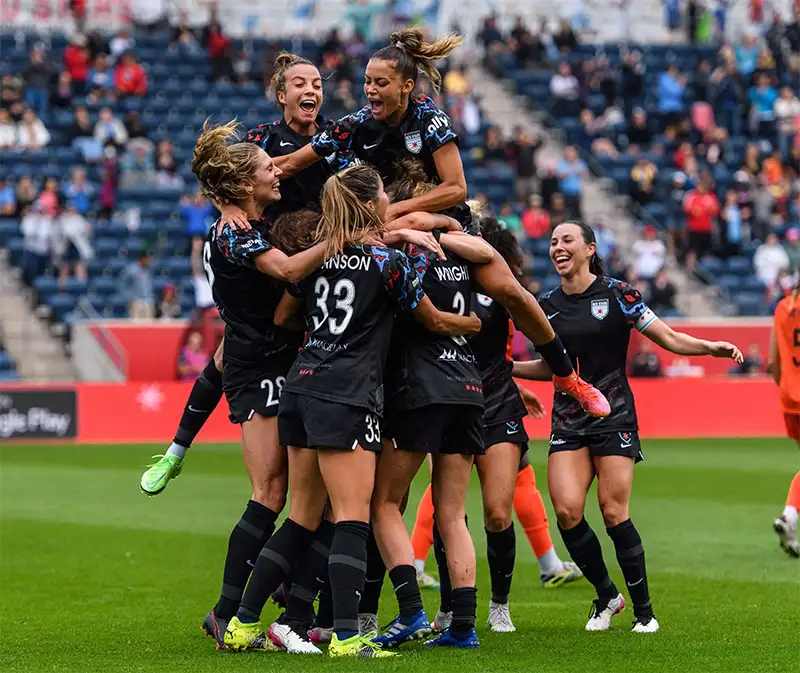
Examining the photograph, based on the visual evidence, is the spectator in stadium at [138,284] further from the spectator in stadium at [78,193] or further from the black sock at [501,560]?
the black sock at [501,560]

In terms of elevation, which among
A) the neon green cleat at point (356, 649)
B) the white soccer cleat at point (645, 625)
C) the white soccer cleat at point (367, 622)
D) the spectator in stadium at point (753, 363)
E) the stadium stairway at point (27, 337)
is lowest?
the spectator in stadium at point (753, 363)

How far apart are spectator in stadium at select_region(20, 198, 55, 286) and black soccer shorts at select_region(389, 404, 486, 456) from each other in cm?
1764

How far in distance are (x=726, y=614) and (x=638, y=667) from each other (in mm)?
1998

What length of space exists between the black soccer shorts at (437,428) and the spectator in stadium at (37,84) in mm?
21028

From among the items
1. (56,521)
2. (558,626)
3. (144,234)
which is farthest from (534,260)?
(558,626)

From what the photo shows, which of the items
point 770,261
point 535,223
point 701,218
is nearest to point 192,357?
point 535,223

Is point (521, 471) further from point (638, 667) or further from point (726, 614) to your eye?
point (638, 667)

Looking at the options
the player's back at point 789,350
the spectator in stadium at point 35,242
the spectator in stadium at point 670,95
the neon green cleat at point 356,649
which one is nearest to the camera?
the neon green cleat at point 356,649

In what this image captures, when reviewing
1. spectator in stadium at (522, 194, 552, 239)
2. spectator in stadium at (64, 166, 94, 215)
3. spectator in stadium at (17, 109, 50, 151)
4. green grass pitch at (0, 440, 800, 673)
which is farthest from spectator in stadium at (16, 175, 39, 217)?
spectator in stadium at (522, 194, 552, 239)

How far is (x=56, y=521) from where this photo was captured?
13.3 m

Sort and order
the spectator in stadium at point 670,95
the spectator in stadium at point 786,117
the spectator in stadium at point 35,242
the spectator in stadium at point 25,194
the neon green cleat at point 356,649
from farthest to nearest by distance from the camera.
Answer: the spectator in stadium at point 670,95 → the spectator in stadium at point 786,117 → the spectator in stadium at point 25,194 → the spectator in stadium at point 35,242 → the neon green cleat at point 356,649

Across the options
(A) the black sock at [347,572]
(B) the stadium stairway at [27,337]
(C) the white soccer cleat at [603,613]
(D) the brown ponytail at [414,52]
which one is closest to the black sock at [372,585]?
(A) the black sock at [347,572]

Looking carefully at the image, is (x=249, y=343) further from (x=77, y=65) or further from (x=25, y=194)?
(x=77, y=65)

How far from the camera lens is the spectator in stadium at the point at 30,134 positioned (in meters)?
25.7
